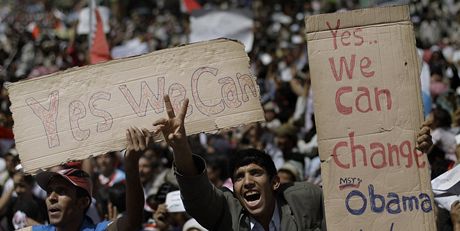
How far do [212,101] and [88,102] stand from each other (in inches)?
22.7

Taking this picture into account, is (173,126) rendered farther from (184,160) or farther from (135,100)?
(135,100)

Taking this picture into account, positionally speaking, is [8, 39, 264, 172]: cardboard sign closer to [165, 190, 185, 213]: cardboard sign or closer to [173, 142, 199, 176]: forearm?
[173, 142, 199, 176]: forearm

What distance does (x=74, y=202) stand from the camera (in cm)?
489

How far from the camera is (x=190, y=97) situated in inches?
183

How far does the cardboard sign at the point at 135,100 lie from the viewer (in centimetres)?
462

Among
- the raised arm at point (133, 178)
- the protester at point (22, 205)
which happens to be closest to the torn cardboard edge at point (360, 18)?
the raised arm at point (133, 178)

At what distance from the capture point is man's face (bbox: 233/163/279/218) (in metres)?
4.63

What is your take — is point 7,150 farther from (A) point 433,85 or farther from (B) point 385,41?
(B) point 385,41

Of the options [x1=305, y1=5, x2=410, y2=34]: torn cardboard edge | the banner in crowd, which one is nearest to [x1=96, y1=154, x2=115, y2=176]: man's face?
the banner in crowd

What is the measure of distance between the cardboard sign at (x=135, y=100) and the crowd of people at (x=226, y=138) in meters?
0.19

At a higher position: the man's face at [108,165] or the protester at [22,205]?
the protester at [22,205]

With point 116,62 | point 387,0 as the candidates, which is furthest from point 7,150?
point 116,62

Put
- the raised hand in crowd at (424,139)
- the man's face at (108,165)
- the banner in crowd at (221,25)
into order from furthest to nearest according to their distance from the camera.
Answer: the banner in crowd at (221,25) < the man's face at (108,165) < the raised hand in crowd at (424,139)

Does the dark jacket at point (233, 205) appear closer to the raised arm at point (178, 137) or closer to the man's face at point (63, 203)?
the raised arm at point (178, 137)
